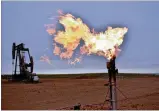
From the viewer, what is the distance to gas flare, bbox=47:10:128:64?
9062 mm

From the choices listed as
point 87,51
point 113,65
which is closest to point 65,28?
point 87,51

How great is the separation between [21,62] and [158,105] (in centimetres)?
1550

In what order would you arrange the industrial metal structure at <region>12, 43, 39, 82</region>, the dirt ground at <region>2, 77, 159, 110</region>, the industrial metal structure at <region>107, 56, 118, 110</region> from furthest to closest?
the industrial metal structure at <region>12, 43, 39, 82</region>
the dirt ground at <region>2, 77, 159, 110</region>
the industrial metal structure at <region>107, 56, 118, 110</region>

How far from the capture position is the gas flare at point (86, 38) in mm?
9062

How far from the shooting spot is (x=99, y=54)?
9.16 meters

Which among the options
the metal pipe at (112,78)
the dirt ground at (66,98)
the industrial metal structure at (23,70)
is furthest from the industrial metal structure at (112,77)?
the industrial metal structure at (23,70)

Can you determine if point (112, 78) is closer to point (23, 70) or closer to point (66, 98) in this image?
point (66, 98)

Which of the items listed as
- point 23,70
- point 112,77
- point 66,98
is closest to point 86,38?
point 112,77

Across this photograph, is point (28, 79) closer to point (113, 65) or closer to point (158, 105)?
point (158, 105)

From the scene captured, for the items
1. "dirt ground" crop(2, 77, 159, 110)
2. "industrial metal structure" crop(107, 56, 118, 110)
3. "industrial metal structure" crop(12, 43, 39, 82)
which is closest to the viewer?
"industrial metal structure" crop(107, 56, 118, 110)

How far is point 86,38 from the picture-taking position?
9742mm

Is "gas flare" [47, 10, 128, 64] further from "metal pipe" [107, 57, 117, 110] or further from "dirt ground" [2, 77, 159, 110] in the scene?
"dirt ground" [2, 77, 159, 110]

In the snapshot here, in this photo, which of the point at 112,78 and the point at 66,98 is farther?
the point at 66,98

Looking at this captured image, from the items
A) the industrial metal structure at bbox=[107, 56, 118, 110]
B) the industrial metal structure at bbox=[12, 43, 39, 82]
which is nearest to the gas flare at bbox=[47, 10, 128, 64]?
the industrial metal structure at bbox=[107, 56, 118, 110]
